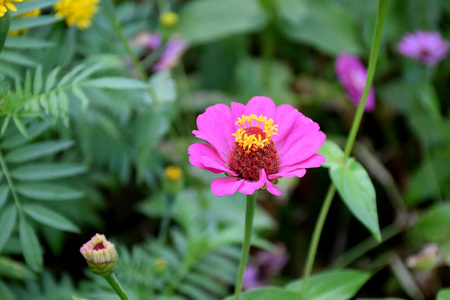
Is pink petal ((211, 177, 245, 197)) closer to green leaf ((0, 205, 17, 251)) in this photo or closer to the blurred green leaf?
green leaf ((0, 205, 17, 251))

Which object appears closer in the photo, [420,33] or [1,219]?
[1,219]

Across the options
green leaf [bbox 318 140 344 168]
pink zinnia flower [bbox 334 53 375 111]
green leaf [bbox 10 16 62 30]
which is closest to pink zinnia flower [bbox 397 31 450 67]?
pink zinnia flower [bbox 334 53 375 111]

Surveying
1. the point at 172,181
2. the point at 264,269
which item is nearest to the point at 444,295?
the point at 172,181

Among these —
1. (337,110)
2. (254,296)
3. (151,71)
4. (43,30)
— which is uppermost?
(337,110)

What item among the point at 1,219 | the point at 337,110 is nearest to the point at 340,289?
the point at 1,219

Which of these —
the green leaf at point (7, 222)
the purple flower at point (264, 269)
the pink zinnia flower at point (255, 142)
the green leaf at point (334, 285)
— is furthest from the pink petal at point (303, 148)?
the purple flower at point (264, 269)

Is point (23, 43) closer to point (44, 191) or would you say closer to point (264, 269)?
point (44, 191)

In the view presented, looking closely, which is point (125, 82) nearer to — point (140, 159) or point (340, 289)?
point (140, 159)

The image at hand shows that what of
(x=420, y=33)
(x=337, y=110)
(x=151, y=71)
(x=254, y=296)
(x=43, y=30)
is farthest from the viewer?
(x=337, y=110)
